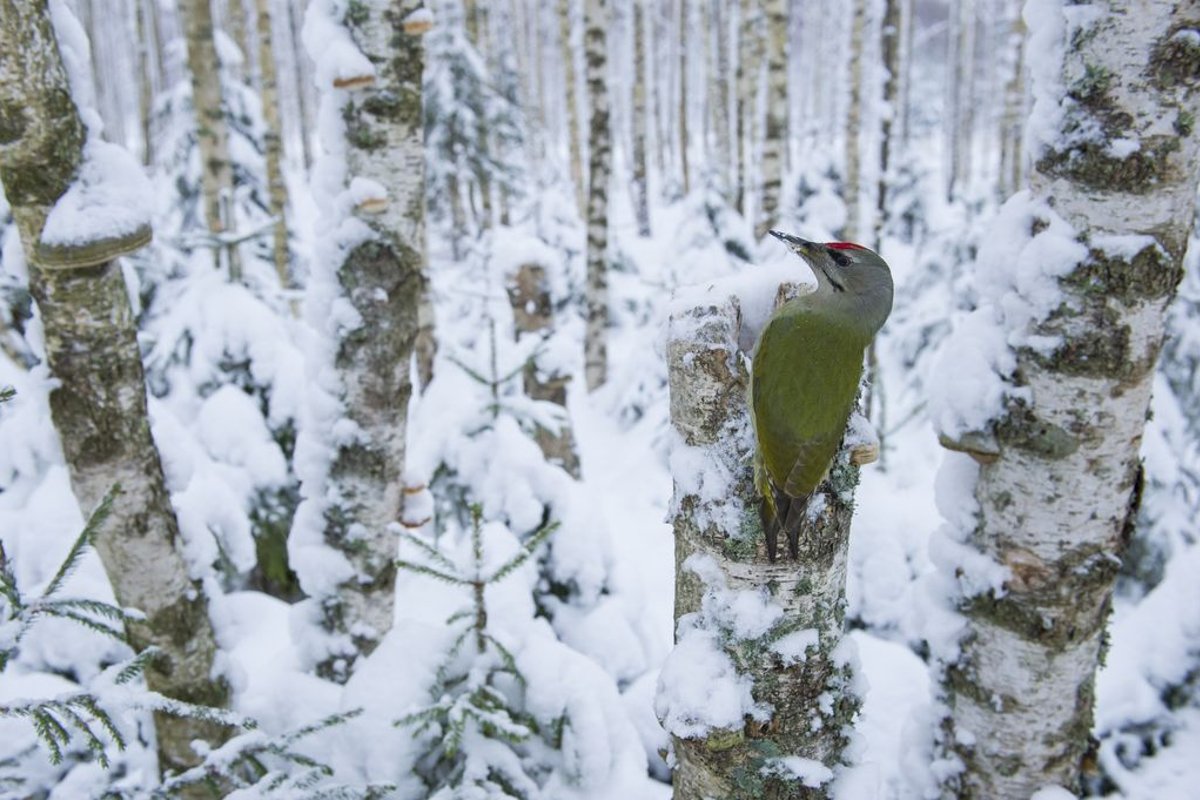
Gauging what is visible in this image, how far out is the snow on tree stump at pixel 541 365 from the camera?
5807 mm

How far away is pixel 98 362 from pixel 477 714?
5.14ft

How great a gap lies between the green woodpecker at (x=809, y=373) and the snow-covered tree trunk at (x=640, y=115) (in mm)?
15311

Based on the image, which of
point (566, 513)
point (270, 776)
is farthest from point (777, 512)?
point (566, 513)

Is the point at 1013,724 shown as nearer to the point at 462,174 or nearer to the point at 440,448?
the point at 440,448

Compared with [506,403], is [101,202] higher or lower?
higher

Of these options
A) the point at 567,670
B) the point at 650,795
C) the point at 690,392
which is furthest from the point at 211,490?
the point at 690,392

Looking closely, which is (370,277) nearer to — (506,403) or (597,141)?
(506,403)

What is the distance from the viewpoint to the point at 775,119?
8.67 metres

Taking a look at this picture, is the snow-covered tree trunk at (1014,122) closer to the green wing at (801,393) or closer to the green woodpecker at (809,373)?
the green woodpecker at (809,373)

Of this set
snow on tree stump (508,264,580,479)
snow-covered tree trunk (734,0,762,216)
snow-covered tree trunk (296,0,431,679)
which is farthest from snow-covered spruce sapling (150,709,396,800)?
snow-covered tree trunk (734,0,762,216)

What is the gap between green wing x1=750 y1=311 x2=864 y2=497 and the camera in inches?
58.7

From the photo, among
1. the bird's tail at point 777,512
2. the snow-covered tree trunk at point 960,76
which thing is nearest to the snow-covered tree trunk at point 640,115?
the snow-covered tree trunk at point 960,76

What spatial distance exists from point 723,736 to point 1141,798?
2303 millimetres

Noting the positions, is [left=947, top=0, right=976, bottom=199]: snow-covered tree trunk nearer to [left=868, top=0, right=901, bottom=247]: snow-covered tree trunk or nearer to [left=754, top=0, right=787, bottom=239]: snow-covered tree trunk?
[left=868, top=0, right=901, bottom=247]: snow-covered tree trunk
